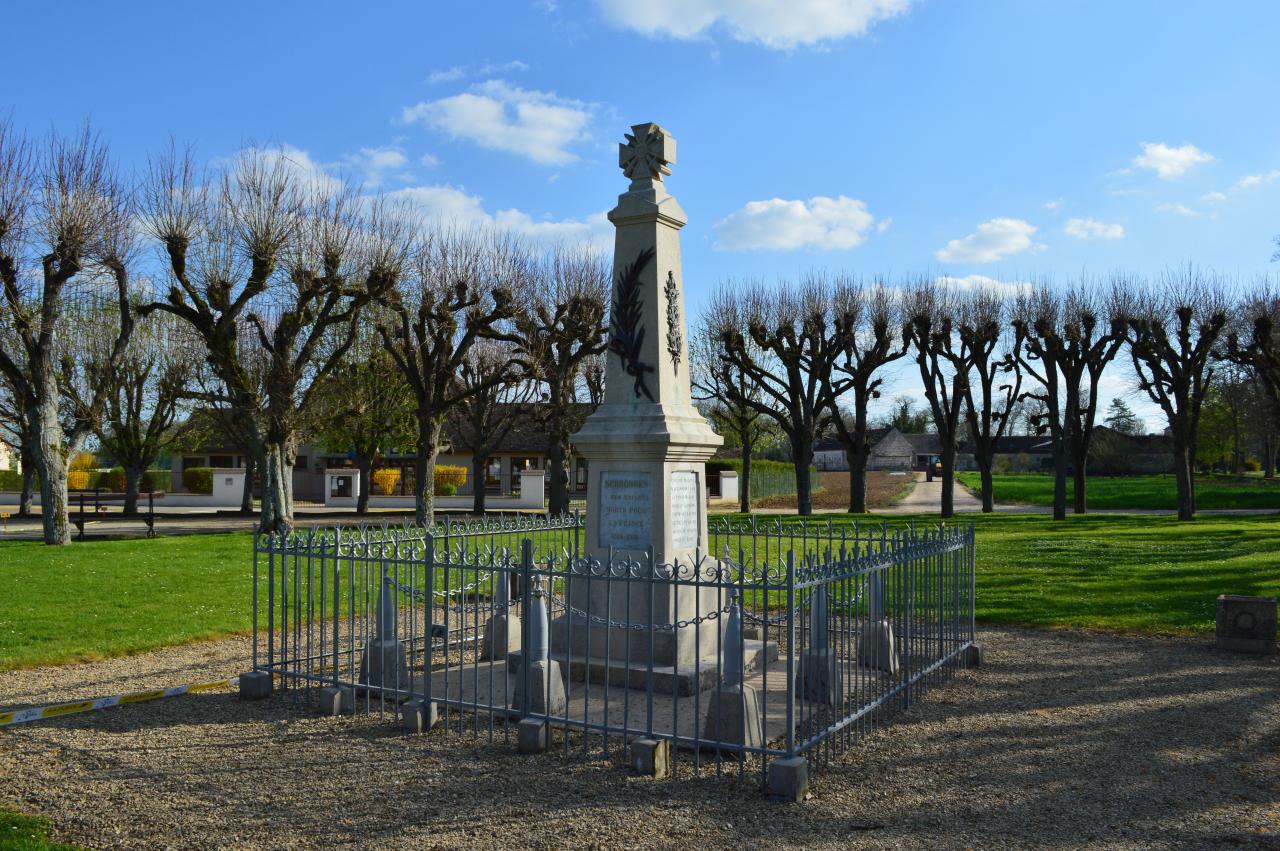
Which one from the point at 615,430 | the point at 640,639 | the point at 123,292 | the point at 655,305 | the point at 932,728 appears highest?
the point at 123,292

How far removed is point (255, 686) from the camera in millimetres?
7793

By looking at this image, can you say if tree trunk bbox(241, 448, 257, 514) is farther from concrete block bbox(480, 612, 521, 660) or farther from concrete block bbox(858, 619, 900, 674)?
concrete block bbox(858, 619, 900, 674)

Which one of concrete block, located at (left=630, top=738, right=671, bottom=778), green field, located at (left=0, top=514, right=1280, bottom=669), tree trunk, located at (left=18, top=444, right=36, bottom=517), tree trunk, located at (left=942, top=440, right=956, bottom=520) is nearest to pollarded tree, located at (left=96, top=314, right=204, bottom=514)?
tree trunk, located at (left=18, top=444, right=36, bottom=517)

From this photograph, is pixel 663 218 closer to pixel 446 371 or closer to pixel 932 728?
pixel 932 728

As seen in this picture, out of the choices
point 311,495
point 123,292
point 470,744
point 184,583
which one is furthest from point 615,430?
point 311,495

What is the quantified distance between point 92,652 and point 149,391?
98.6ft

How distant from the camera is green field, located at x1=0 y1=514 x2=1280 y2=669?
35.2ft

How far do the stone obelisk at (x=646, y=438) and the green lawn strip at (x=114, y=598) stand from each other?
17.2ft

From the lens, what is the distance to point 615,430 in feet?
26.3

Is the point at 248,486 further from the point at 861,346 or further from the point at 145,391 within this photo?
the point at 861,346

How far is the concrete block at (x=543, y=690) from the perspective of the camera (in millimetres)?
6602

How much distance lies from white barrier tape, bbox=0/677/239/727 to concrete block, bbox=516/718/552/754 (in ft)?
11.0

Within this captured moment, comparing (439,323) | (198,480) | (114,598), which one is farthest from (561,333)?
(198,480)

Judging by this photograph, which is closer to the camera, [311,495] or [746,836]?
[746,836]
